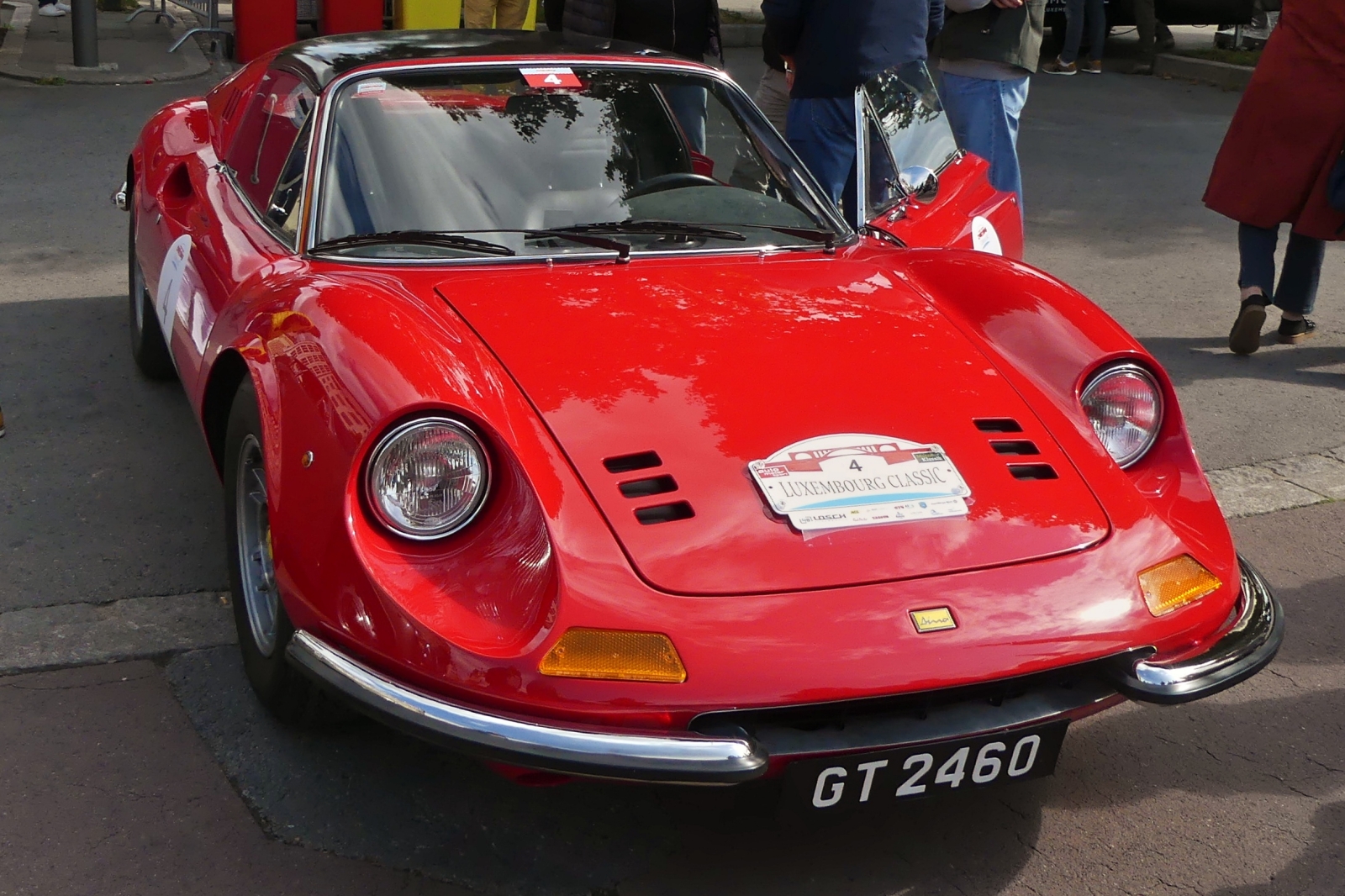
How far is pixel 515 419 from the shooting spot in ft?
8.20

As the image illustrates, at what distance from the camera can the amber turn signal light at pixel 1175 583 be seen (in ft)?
8.04

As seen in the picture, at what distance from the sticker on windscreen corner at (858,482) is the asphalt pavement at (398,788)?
0.49 meters

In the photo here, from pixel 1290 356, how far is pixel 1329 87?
3.66ft

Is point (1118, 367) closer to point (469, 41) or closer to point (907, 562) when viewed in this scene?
point (907, 562)

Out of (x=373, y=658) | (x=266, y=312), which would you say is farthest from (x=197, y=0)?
(x=373, y=658)

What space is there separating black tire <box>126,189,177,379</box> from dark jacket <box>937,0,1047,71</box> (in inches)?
133

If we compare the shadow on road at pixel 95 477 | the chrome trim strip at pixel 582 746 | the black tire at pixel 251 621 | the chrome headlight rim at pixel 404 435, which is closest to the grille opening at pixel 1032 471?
the chrome trim strip at pixel 582 746

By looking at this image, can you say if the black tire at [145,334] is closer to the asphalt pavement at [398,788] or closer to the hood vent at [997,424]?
the asphalt pavement at [398,788]

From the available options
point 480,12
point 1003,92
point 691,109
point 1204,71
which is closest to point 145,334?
point 691,109

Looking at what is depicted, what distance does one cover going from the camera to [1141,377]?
294 cm

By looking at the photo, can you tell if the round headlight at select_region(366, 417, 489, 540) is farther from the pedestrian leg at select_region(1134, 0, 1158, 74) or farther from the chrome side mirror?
the pedestrian leg at select_region(1134, 0, 1158, 74)

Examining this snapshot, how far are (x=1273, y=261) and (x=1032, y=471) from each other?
3.78m

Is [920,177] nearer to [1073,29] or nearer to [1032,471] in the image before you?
[1032,471]

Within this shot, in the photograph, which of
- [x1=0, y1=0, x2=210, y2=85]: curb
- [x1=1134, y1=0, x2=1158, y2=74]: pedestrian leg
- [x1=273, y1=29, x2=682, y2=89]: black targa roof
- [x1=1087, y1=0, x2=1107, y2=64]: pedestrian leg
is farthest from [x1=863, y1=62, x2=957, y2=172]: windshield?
[x1=1134, y1=0, x2=1158, y2=74]: pedestrian leg
